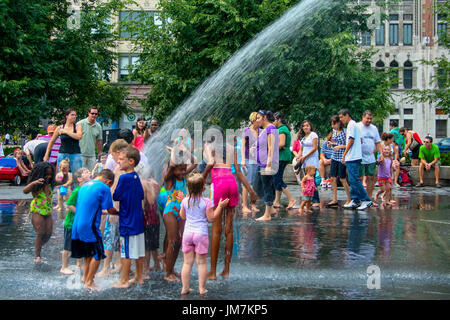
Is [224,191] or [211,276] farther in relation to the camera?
[224,191]

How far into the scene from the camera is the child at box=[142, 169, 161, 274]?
21.9 feet

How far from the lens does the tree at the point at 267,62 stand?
26188 millimetres

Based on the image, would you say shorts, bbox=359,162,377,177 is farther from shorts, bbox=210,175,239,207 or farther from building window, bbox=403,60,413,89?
building window, bbox=403,60,413,89

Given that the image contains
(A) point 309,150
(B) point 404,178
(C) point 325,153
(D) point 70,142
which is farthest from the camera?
(B) point 404,178

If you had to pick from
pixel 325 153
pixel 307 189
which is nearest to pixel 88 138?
pixel 307 189

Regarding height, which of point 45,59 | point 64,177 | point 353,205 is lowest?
point 353,205

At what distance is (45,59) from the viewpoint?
2517cm

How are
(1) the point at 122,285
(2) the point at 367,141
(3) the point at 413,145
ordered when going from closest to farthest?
(1) the point at 122,285 → (2) the point at 367,141 → (3) the point at 413,145

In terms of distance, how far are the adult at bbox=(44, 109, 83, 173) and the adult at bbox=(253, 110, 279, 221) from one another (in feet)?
10.8

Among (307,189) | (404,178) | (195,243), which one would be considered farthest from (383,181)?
(195,243)

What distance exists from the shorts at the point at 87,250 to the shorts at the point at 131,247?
226mm

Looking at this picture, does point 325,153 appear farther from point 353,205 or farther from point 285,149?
point 285,149

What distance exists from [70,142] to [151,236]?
5016 mm

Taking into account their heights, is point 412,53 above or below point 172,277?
above
